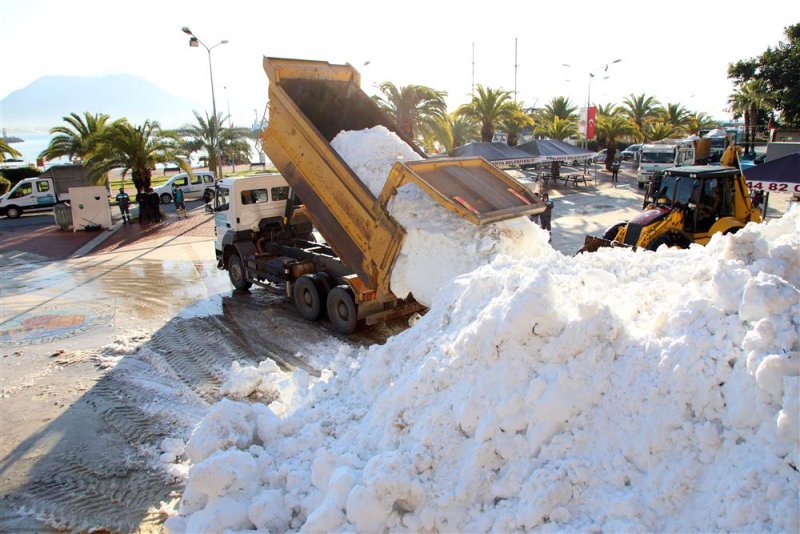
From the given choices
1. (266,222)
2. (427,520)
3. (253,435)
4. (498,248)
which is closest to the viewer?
(427,520)

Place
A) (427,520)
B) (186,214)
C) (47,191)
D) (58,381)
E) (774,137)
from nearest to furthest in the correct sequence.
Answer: (427,520)
(58,381)
(186,214)
(47,191)
(774,137)

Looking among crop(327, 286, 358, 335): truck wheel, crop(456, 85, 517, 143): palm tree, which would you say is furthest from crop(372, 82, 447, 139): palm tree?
crop(327, 286, 358, 335): truck wheel

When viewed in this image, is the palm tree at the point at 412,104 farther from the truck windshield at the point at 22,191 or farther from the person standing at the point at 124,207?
the truck windshield at the point at 22,191

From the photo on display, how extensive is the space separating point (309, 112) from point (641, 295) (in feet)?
23.2

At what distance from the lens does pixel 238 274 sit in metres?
11.9

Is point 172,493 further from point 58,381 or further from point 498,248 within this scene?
point 498,248

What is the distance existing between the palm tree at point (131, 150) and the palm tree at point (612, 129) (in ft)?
82.9

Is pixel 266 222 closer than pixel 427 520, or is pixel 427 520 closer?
pixel 427 520

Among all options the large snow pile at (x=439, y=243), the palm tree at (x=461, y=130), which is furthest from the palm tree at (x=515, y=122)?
the large snow pile at (x=439, y=243)

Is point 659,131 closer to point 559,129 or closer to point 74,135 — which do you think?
point 559,129

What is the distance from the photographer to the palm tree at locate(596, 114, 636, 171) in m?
33.8

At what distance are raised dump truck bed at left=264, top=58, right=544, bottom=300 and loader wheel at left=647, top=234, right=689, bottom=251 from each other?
3834mm

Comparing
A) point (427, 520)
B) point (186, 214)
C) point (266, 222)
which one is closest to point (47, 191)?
point (186, 214)

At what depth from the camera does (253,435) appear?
5117mm
